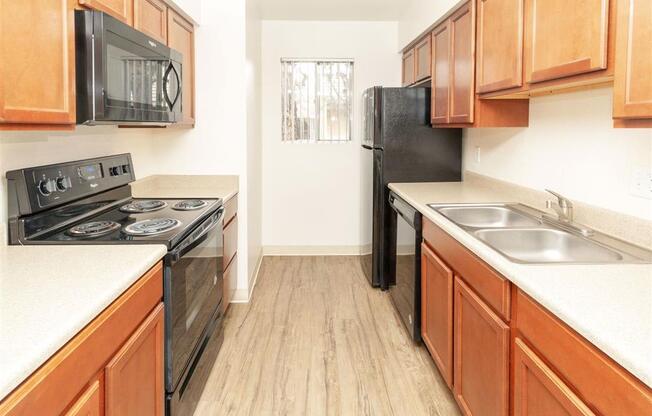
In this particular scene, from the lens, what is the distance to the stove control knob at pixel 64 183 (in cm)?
211

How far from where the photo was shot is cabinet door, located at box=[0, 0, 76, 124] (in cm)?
135

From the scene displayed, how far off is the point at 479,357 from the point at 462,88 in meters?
1.64

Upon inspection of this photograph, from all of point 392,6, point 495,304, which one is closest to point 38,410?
point 495,304

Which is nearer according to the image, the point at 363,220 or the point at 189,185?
the point at 189,185

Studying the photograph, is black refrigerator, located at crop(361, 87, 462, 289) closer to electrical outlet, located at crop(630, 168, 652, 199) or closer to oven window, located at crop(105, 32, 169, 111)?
oven window, located at crop(105, 32, 169, 111)

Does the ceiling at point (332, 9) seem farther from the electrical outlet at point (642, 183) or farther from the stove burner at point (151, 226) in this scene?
the electrical outlet at point (642, 183)

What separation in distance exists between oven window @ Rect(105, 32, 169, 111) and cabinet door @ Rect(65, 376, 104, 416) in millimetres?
1047

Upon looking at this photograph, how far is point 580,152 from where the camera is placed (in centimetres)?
220

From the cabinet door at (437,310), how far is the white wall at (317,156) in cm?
229

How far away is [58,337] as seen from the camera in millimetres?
989

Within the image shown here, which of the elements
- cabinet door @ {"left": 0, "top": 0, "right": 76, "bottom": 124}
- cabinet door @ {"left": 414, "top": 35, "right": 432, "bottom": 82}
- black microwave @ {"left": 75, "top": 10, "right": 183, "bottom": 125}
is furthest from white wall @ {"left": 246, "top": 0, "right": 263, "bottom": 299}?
cabinet door @ {"left": 0, "top": 0, "right": 76, "bottom": 124}

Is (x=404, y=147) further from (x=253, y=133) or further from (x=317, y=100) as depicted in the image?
(x=317, y=100)

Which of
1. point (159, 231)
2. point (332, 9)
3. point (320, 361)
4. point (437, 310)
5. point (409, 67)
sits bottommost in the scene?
point (320, 361)

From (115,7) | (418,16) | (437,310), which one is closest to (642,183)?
(437,310)
